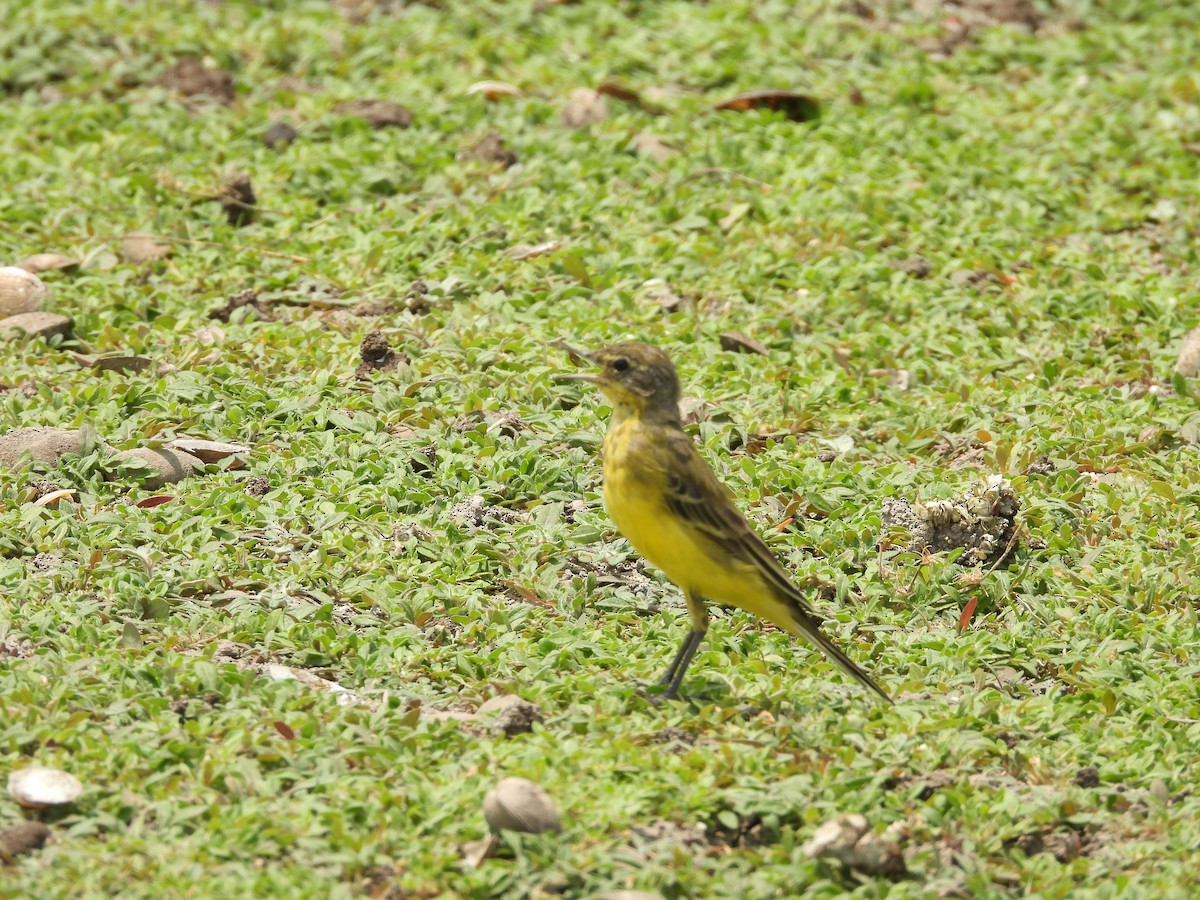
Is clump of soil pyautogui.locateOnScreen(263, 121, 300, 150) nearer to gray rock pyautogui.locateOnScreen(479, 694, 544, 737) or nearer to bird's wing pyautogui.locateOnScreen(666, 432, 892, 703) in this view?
bird's wing pyautogui.locateOnScreen(666, 432, 892, 703)

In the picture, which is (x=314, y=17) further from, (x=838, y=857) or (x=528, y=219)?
(x=838, y=857)

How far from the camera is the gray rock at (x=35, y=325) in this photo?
8016 millimetres

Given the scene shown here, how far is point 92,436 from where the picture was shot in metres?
7.02

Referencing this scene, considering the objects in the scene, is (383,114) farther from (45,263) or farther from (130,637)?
(130,637)

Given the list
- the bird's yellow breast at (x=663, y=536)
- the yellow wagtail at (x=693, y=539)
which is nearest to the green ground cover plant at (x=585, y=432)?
the yellow wagtail at (x=693, y=539)

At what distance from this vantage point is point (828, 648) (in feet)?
18.9

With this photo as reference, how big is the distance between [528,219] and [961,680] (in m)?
4.26

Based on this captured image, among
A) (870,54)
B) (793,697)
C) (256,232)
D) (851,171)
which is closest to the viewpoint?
(793,697)

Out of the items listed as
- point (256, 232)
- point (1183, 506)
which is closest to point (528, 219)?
point (256, 232)

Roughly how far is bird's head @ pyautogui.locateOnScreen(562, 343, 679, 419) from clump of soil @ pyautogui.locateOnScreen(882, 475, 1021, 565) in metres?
1.39

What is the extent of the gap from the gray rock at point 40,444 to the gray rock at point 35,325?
1.12 m

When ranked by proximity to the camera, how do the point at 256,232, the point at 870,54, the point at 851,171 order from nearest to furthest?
the point at 256,232 < the point at 851,171 < the point at 870,54

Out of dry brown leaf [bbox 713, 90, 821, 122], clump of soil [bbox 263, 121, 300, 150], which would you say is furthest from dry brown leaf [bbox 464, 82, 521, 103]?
dry brown leaf [bbox 713, 90, 821, 122]

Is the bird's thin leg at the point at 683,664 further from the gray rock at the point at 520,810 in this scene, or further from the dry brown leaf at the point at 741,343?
the dry brown leaf at the point at 741,343
